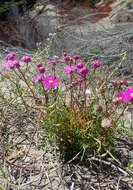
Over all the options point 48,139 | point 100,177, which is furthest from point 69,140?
point 100,177

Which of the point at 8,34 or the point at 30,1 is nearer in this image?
the point at 8,34

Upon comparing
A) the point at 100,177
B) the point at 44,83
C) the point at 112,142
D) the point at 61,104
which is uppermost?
the point at 44,83

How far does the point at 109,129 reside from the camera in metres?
1.44

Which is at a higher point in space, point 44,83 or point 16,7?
point 16,7

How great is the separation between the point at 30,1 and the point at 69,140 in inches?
213

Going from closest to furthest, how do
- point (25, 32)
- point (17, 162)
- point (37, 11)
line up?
point (17, 162), point (25, 32), point (37, 11)

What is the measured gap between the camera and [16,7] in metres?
5.44

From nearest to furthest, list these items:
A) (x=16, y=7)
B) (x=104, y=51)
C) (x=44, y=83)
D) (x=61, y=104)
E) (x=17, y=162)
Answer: (x=44, y=83)
(x=17, y=162)
(x=61, y=104)
(x=104, y=51)
(x=16, y=7)

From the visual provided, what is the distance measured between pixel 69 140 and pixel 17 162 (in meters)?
0.31

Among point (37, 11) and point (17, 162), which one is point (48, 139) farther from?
point (37, 11)

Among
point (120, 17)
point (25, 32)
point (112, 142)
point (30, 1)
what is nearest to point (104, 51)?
point (25, 32)

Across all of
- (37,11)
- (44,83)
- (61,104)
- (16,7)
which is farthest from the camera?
(37,11)

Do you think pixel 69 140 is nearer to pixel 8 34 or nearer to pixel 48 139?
pixel 48 139

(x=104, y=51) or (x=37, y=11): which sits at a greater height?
(x=37, y=11)
